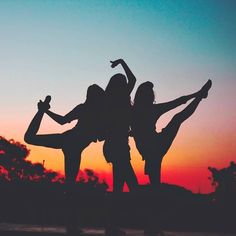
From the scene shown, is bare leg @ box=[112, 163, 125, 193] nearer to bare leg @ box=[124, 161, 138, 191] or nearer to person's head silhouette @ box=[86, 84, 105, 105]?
bare leg @ box=[124, 161, 138, 191]

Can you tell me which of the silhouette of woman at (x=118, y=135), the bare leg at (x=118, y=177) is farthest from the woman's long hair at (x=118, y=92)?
the bare leg at (x=118, y=177)

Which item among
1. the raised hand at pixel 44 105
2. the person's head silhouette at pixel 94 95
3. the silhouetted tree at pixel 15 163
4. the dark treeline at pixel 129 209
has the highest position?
the silhouetted tree at pixel 15 163

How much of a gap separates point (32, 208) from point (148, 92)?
5.13m

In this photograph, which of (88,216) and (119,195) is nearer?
(119,195)

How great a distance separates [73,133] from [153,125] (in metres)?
1.29

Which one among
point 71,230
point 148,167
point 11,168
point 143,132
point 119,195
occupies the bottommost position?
point 71,230

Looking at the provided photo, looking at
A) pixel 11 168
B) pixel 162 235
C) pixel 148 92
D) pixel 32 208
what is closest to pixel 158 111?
pixel 148 92

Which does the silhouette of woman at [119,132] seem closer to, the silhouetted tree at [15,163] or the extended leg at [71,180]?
the extended leg at [71,180]

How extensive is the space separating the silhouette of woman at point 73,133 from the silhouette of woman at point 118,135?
158 mm

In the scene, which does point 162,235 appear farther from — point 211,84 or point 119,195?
point 211,84

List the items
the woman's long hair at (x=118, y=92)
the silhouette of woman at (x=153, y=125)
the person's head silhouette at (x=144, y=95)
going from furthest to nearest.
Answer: the person's head silhouette at (x=144, y=95) < the woman's long hair at (x=118, y=92) < the silhouette of woman at (x=153, y=125)

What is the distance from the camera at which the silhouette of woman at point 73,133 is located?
19.4 ft

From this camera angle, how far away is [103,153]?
6234 millimetres

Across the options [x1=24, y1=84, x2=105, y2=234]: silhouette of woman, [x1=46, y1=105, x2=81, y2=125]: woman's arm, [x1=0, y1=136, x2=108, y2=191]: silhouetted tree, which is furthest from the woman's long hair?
[x1=0, y1=136, x2=108, y2=191]: silhouetted tree
